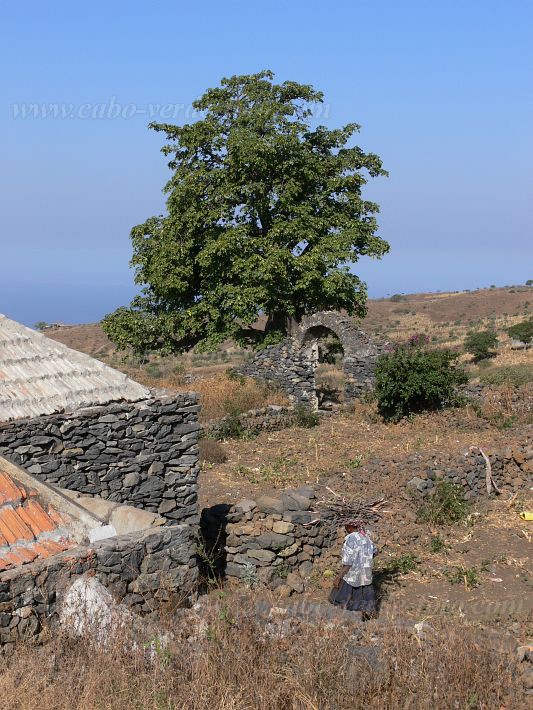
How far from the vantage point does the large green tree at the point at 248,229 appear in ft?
71.1

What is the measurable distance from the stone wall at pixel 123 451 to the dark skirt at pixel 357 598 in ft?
8.87

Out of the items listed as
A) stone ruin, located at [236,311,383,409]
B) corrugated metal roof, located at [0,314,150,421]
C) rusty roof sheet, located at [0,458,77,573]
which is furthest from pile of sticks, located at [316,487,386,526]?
stone ruin, located at [236,311,383,409]

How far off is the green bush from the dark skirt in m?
10.5

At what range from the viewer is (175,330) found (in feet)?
76.3

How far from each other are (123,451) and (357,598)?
3.53 meters

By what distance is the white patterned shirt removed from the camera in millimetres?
8094

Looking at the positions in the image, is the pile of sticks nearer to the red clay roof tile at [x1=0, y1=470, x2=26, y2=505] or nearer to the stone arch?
the red clay roof tile at [x1=0, y1=470, x2=26, y2=505]

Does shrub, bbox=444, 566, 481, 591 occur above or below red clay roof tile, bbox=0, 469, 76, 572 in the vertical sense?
below

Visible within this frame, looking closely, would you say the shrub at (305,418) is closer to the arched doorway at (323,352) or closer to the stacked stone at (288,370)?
the stacked stone at (288,370)

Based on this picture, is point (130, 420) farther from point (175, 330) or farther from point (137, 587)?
point (175, 330)

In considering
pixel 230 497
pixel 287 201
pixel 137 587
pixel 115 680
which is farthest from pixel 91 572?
pixel 287 201

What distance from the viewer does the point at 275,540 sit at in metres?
9.90

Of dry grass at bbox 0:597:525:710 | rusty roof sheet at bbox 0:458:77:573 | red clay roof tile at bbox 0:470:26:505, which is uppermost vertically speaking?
red clay roof tile at bbox 0:470:26:505

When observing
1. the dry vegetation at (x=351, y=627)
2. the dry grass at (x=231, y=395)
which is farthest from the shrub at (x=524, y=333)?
the dry grass at (x=231, y=395)
